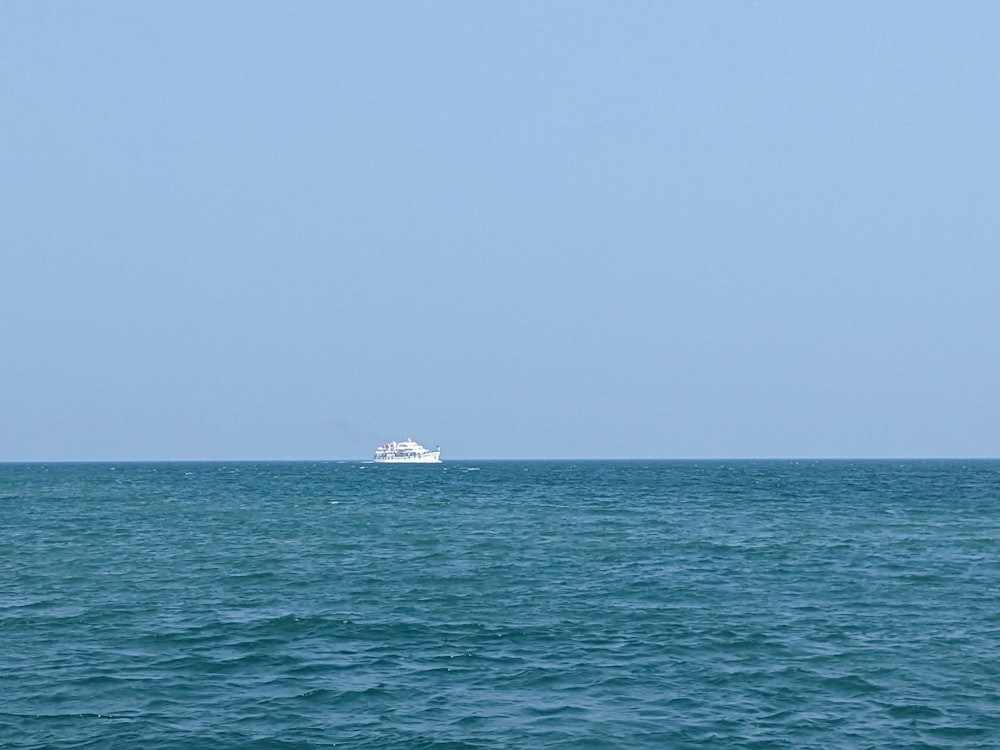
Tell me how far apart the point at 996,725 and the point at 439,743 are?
37.1ft

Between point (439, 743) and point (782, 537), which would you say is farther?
point (782, 537)

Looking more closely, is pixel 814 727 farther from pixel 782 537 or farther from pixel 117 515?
pixel 117 515

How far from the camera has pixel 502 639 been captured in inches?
1201

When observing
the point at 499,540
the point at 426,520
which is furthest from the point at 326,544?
the point at 426,520

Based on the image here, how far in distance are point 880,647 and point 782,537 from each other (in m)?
30.5

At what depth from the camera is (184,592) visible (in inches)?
1556

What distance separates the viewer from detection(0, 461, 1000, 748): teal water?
2219 cm

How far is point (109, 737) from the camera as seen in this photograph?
21.2 meters

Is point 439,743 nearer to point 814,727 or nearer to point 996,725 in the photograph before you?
point 814,727

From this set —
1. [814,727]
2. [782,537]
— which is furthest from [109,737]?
[782,537]

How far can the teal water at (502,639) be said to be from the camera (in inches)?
874

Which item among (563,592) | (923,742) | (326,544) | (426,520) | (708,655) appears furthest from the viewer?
(426,520)

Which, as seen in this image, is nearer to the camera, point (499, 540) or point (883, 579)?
point (883, 579)

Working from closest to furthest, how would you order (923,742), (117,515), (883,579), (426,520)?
(923,742) < (883,579) < (426,520) < (117,515)
